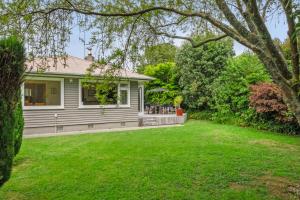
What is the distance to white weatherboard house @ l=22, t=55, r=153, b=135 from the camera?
12562 millimetres

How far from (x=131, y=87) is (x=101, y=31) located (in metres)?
10.8

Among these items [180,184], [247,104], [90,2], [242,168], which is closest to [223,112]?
[247,104]

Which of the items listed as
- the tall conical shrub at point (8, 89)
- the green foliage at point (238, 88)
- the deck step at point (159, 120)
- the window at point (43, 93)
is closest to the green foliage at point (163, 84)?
the deck step at point (159, 120)

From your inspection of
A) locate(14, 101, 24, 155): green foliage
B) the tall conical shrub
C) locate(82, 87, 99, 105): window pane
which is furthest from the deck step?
the tall conical shrub

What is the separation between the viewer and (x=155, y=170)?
6180mm

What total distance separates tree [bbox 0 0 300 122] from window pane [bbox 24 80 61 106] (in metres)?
9.02

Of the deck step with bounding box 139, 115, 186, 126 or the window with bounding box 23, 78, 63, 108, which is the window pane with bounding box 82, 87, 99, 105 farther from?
the deck step with bounding box 139, 115, 186, 126

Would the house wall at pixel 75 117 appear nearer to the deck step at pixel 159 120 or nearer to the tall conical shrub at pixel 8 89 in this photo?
the deck step at pixel 159 120

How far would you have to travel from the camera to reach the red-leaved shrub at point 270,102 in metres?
12.3

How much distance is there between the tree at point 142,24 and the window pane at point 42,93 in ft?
29.6

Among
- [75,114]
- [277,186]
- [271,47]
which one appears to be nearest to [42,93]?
[75,114]

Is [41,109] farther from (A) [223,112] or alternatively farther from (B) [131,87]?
(A) [223,112]

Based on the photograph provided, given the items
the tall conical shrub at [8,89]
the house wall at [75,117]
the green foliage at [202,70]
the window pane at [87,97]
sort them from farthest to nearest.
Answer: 1. the green foliage at [202,70]
2. the window pane at [87,97]
3. the house wall at [75,117]
4. the tall conical shrub at [8,89]

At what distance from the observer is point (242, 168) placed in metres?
6.41
